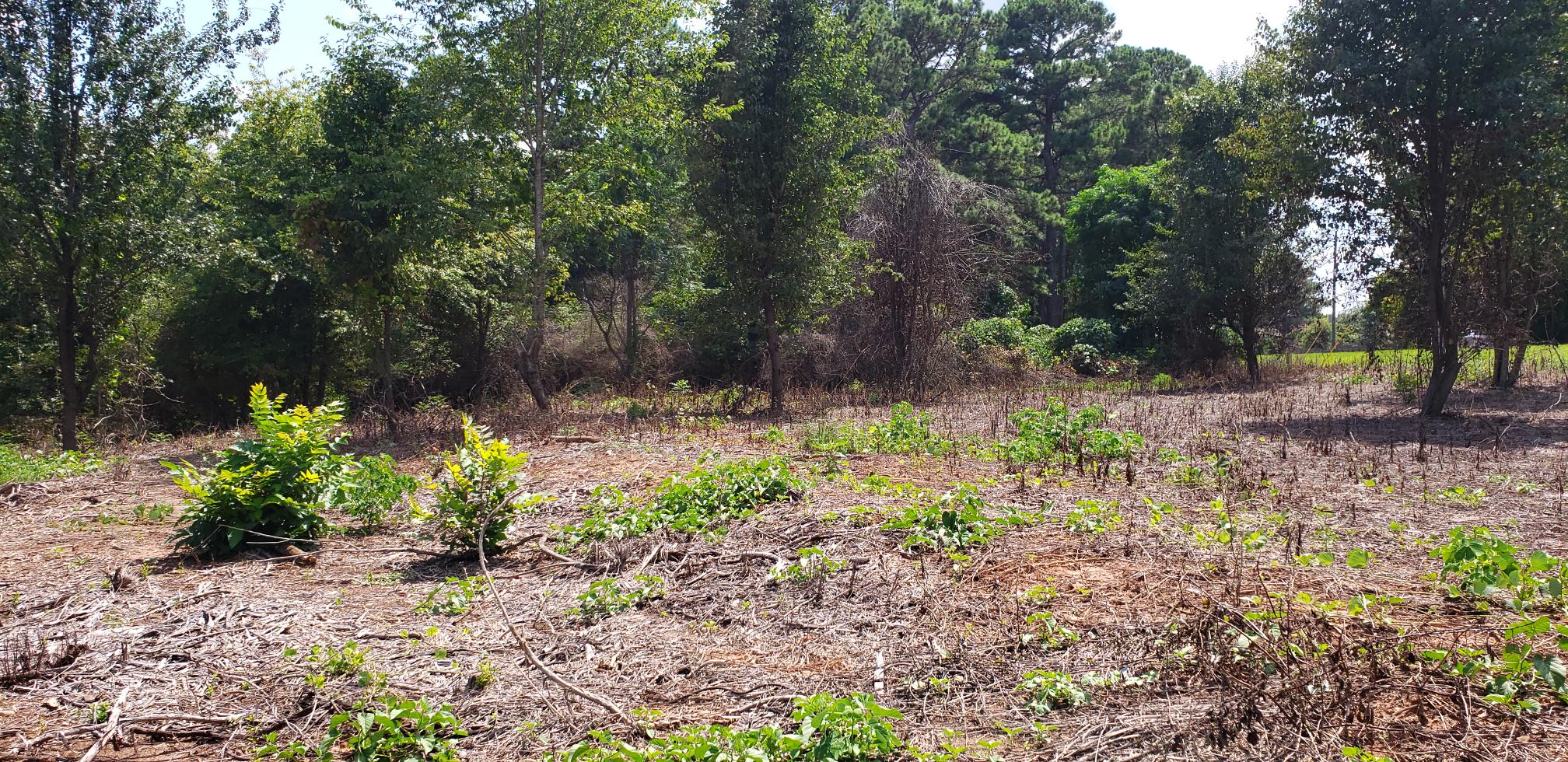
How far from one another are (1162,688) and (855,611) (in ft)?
4.89

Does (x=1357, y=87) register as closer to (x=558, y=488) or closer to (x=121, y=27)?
(x=558, y=488)

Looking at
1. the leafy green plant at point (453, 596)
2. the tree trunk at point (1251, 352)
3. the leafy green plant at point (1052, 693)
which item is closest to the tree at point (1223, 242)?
the tree trunk at point (1251, 352)

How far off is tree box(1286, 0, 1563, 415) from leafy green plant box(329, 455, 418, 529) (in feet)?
39.2

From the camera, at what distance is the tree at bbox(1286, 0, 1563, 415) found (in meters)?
10.6

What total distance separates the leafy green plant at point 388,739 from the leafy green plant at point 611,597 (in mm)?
1198

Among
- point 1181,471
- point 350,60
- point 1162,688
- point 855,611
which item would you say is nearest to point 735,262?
point 350,60

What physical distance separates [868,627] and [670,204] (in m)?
15.6

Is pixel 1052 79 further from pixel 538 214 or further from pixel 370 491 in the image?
pixel 370 491

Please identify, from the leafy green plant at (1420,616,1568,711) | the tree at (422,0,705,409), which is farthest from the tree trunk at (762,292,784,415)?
the leafy green plant at (1420,616,1568,711)

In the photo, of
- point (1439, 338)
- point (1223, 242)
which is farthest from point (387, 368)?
point (1223, 242)

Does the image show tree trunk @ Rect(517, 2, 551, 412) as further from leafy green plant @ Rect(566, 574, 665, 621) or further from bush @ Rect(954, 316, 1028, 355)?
leafy green plant @ Rect(566, 574, 665, 621)

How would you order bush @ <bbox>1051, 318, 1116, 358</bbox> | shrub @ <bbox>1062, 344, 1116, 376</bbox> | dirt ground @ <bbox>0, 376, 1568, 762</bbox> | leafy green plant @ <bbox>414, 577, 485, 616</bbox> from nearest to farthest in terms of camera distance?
dirt ground @ <bbox>0, 376, 1568, 762</bbox> < leafy green plant @ <bbox>414, 577, 485, 616</bbox> < shrub @ <bbox>1062, 344, 1116, 376</bbox> < bush @ <bbox>1051, 318, 1116, 358</bbox>

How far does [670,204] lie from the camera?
18.8 metres

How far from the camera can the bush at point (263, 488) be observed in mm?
5836
